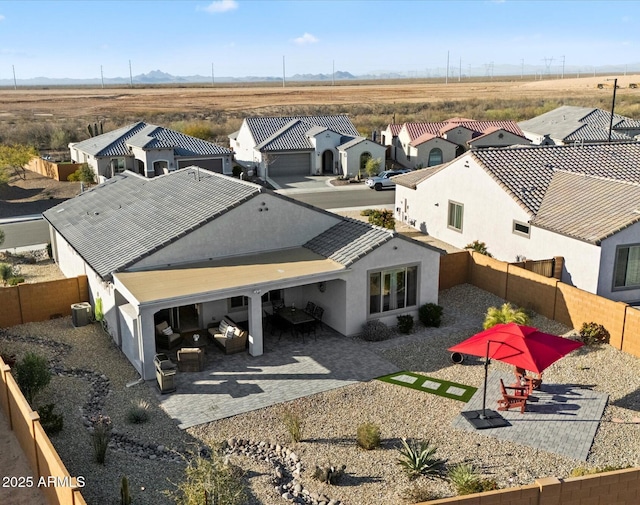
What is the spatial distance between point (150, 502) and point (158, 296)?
6.84m

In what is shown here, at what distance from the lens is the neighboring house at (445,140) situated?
189 feet

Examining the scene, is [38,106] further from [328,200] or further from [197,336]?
[197,336]

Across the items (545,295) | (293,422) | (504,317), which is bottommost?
(293,422)

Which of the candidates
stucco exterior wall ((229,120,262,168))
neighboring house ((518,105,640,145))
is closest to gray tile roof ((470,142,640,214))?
neighboring house ((518,105,640,145))

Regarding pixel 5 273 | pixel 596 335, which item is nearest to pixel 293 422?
pixel 596 335

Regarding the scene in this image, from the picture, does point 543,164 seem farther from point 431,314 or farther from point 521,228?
point 431,314

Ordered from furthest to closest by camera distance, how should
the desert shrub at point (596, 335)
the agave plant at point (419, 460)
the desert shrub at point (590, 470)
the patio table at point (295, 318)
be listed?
the patio table at point (295, 318)
the desert shrub at point (596, 335)
the agave plant at point (419, 460)
the desert shrub at point (590, 470)

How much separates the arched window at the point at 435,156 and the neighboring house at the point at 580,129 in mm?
8776

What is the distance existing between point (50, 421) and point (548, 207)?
20760mm

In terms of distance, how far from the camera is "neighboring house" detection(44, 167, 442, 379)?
65.3ft

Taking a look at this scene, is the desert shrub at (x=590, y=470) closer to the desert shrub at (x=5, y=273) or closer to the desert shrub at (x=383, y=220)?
the desert shrub at (x=383, y=220)

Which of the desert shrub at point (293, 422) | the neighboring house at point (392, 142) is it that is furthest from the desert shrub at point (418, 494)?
the neighboring house at point (392, 142)

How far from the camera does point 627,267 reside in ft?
79.9

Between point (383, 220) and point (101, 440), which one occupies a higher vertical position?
point (383, 220)
